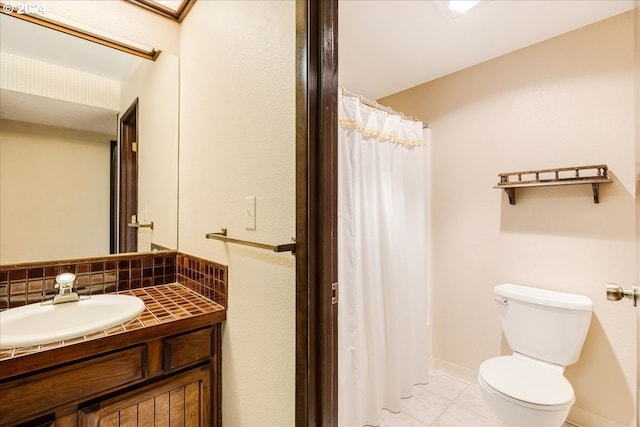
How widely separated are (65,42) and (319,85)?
1.22 meters

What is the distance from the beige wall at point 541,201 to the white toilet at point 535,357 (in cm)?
16

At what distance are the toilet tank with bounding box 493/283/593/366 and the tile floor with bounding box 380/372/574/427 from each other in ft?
1.53

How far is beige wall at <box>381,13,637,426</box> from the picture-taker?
155cm

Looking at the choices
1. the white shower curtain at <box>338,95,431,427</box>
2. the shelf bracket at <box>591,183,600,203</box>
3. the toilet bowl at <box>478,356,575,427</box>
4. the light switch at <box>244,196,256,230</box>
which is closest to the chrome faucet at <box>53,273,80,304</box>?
the light switch at <box>244,196,256,230</box>

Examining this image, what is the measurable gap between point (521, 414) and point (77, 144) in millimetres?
2343

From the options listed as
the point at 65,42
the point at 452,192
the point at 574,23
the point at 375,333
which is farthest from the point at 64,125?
the point at 574,23

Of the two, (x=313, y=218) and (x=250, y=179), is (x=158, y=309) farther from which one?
(x=313, y=218)

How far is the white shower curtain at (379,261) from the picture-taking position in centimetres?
158

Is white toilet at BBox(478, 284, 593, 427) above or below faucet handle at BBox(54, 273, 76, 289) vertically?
below

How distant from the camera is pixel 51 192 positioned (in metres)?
1.22

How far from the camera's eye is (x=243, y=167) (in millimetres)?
1083

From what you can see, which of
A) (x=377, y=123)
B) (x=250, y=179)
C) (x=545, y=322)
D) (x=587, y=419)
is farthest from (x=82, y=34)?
(x=587, y=419)

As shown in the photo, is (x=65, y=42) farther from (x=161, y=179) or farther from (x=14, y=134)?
(x=161, y=179)

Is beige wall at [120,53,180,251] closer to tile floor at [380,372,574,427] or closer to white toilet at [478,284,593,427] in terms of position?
tile floor at [380,372,574,427]
